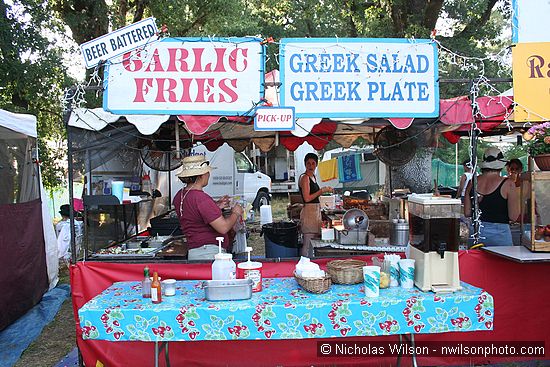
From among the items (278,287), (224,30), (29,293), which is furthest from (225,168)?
(278,287)

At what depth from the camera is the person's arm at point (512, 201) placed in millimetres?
4762

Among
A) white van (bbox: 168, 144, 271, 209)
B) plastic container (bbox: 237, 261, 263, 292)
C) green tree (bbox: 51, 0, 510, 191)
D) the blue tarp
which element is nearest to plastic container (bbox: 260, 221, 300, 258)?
the blue tarp

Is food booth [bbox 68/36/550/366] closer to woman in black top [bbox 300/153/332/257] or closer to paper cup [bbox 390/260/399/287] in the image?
paper cup [bbox 390/260/399/287]

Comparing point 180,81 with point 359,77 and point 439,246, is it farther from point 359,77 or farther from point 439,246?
point 439,246

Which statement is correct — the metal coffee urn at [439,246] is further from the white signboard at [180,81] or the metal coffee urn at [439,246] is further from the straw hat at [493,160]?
the straw hat at [493,160]

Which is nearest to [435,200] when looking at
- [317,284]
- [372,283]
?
[372,283]

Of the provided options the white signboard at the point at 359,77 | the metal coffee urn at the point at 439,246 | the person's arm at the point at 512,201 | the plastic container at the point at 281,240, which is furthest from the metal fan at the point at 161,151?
the person's arm at the point at 512,201

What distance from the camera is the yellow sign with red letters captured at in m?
3.79

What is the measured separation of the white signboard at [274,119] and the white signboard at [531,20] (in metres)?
2.04

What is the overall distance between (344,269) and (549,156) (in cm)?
200

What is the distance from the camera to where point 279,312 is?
2889 mm

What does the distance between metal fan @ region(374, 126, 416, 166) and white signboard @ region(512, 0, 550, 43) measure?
6.74ft

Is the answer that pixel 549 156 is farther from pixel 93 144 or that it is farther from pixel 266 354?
pixel 93 144

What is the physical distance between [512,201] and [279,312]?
319 cm
